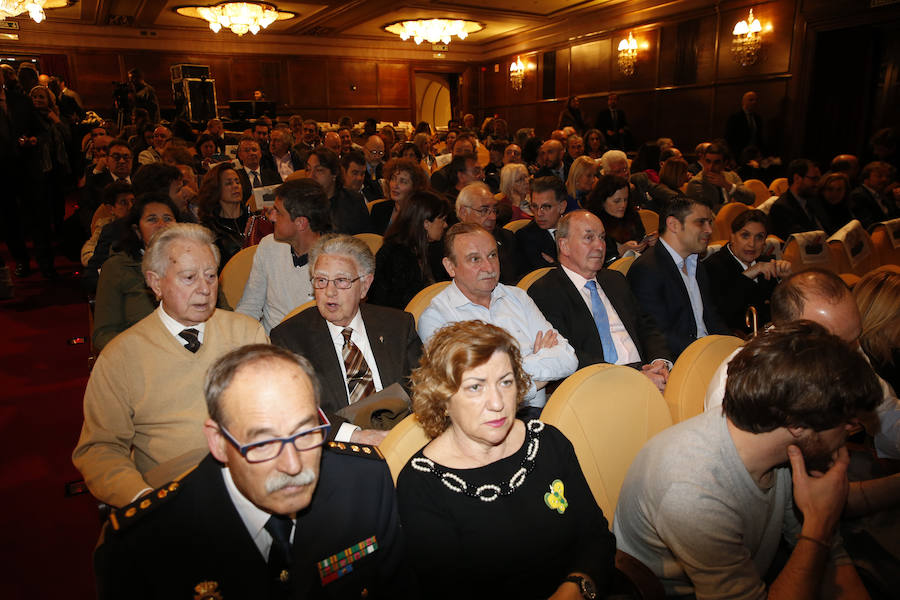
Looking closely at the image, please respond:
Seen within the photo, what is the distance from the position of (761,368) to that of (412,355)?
4.39 ft

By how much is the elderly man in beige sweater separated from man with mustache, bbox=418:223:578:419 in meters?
0.92

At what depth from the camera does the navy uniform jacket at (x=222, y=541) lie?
1.11 meters

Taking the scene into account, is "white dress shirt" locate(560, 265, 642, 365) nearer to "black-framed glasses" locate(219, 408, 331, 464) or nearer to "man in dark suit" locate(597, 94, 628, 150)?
"black-framed glasses" locate(219, 408, 331, 464)

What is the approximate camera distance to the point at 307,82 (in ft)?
47.5

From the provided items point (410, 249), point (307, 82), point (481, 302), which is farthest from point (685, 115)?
point (307, 82)

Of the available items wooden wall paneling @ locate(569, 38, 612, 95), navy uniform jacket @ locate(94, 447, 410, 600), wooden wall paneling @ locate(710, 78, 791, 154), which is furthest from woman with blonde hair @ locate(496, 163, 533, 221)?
wooden wall paneling @ locate(569, 38, 612, 95)

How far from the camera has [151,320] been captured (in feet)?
6.15

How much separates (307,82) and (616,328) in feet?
45.7

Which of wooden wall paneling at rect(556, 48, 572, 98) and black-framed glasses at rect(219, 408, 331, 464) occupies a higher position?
wooden wall paneling at rect(556, 48, 572, 98)

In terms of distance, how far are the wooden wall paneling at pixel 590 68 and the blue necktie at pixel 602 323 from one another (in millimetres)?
10380

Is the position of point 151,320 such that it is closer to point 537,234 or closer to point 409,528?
point 409,528

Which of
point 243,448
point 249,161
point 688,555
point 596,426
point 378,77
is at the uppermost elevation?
point 378,77

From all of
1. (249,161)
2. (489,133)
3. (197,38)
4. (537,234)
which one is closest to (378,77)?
(197,38)

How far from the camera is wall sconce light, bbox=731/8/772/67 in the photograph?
339 inches
